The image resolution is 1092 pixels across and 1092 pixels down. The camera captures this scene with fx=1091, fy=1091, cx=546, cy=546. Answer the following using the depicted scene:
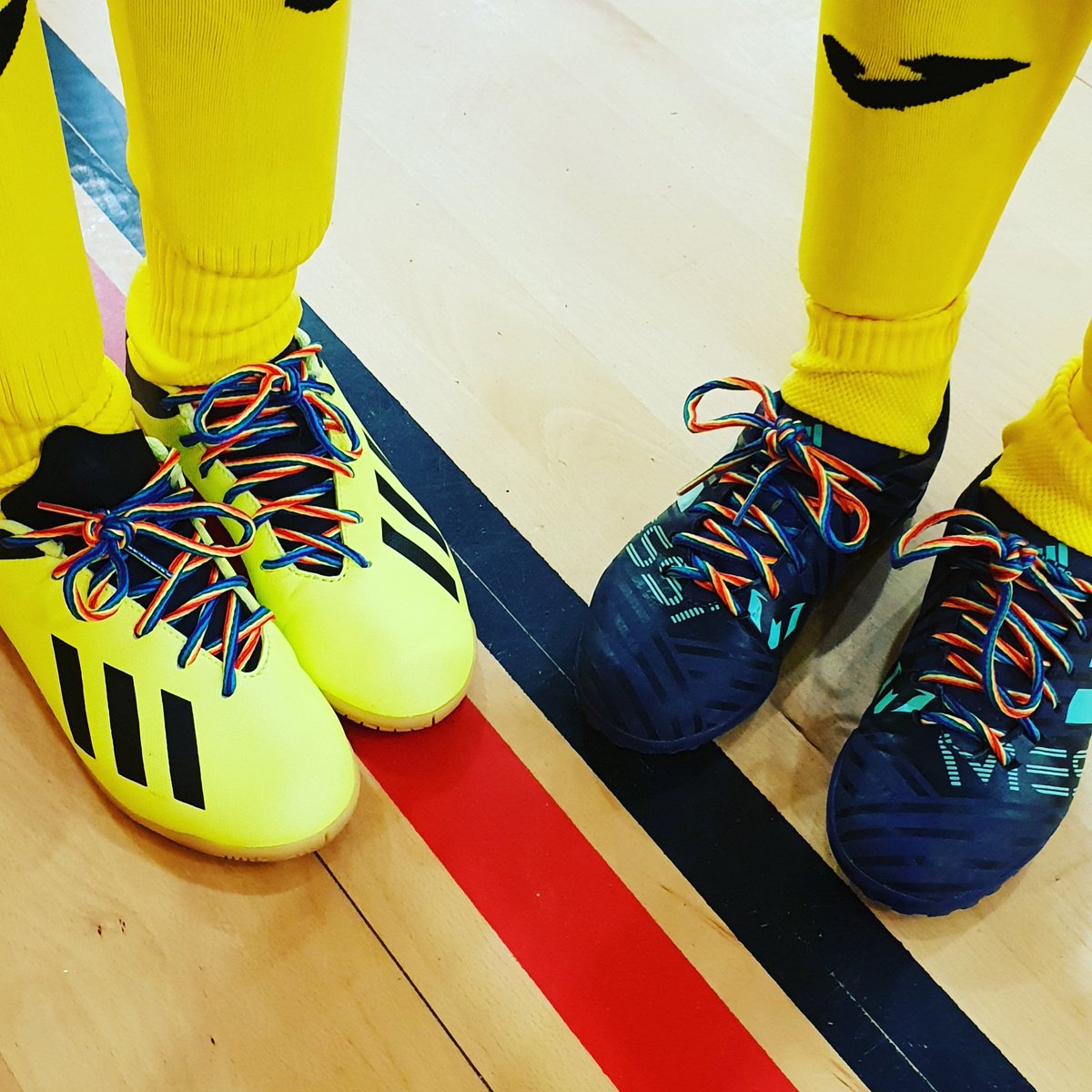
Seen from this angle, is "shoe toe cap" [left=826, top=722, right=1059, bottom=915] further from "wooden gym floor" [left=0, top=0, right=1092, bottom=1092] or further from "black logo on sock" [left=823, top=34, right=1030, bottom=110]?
"black logo on sock" [left=823, top=34, right=1030, bottom=110]

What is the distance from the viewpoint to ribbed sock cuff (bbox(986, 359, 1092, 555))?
0.69 m

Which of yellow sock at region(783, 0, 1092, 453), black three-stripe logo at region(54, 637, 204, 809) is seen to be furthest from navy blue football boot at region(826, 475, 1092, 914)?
black three-stripe logo at region(54, 637, 204, 809)

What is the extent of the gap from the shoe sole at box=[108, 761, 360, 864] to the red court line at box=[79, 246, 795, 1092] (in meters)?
0.05

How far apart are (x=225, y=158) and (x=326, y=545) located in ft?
0.78

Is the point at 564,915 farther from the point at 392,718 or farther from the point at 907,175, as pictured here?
the point at 907,175

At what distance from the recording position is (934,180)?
60 cm

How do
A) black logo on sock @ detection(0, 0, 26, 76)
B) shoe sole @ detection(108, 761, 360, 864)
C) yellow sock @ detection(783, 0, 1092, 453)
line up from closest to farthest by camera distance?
1. black logo on sock @ detection(0, 0, 26, 76)
2. yellow sock @ detection(783, 0, 1092, 453)
3. shoe sole @ detection(108, 761, 360, 864)

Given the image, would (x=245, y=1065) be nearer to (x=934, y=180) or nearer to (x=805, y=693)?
(x=805, y=693)

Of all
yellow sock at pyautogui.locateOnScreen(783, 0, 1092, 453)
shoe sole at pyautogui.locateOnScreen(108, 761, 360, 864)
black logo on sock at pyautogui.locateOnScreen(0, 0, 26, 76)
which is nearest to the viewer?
black logo on sock at pyautogui.locateOnScreen(0, 0, 26, 76)

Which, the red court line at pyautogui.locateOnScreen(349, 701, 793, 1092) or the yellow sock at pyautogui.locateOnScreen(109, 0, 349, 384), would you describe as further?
the red court line at pyautogui.locateOnScreen(349, 701, 793, 1092)

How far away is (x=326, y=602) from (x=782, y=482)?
31 cm

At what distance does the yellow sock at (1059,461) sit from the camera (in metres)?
0.69

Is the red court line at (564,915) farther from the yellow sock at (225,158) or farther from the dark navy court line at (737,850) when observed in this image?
the yellow sock at (225,158)

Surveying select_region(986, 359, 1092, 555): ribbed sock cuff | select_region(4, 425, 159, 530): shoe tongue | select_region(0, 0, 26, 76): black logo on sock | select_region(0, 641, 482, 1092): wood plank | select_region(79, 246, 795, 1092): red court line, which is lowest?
select_region(0, 641, 482, 1092): wood plank
